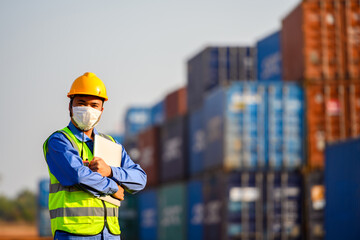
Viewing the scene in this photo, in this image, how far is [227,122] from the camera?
2177 cm

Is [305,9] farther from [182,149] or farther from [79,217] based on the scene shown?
[79,217]

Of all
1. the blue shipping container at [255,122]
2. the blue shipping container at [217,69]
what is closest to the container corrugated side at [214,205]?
the blue shipping container at [255,122]

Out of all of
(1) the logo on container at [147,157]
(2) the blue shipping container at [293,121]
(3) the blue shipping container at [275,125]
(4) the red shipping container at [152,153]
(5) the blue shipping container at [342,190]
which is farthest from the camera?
(1) the logo on container at [147,157]

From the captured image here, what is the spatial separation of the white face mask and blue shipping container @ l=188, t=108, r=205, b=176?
21060mm

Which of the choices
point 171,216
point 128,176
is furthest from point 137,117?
point 128,176

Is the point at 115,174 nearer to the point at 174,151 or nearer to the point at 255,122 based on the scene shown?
the point at 255,122

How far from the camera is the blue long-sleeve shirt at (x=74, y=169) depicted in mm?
3852

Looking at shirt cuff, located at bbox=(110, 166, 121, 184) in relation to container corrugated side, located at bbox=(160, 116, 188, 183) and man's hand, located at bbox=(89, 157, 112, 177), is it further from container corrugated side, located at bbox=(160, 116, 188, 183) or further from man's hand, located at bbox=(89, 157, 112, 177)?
container corrugated side, located at bbox=(160, 116, 188, 183)

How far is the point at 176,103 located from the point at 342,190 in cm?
2060

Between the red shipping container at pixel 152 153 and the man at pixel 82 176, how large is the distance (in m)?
28.2

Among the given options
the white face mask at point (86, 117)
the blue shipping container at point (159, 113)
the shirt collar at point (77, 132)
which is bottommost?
the shirt collar at point (77, 132)

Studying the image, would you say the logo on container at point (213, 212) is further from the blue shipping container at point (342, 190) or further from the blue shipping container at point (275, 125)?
the blue shipping container at point (342, 190)

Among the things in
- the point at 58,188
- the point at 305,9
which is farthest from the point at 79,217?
the point at 305,9

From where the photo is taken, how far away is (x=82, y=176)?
384 cm
